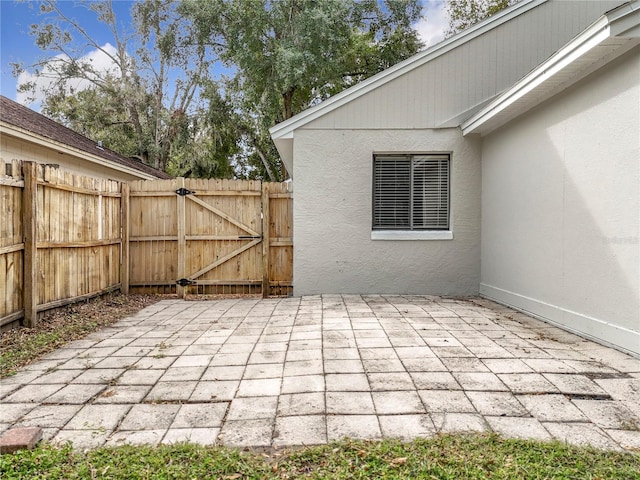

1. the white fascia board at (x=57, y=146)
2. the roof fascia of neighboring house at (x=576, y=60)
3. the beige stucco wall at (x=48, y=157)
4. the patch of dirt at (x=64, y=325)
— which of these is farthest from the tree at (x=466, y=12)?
the patch of dirt at (x=64, y=325)

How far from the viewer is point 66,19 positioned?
61.3 ft

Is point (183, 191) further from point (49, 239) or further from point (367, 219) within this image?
point (367, 219)

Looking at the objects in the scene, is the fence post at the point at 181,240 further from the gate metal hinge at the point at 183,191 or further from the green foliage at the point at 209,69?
the green foliage at the point at 209,69

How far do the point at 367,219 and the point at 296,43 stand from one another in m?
10.2

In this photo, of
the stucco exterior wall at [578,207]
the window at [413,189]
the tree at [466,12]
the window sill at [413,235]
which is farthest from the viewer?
the tree at [466,12]

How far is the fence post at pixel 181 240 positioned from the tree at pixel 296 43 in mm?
8549

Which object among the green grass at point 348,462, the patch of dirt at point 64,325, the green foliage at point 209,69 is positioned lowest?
Answer: the green grass at point 348,462

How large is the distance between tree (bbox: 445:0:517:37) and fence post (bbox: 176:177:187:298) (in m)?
13.4

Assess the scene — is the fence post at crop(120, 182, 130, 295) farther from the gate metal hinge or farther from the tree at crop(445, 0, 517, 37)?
the tree at crop(445, 0, 517, 37)

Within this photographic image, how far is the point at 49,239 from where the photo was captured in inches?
200

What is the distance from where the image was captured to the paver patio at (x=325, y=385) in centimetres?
245

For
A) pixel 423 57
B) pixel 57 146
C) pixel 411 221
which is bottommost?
pixel 411 221

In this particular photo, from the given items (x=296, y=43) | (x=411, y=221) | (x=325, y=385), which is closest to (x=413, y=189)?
(x=411, y=221)

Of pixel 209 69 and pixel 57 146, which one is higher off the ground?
pixel 209 69
